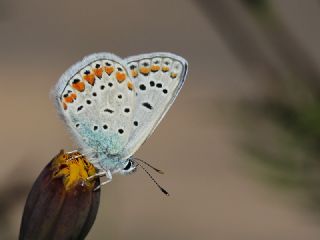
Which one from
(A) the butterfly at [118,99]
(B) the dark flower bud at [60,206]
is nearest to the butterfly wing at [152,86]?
(A) the butterfly at [118,99]

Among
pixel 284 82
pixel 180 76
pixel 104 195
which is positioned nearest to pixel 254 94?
pixel 284 82

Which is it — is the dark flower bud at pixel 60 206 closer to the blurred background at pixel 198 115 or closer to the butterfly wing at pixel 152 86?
the blurred background at pixel 198 115

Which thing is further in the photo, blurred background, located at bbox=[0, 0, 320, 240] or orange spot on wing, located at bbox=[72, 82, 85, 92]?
orange spot on wing, located at bbox=[72, 82, 85, 92]

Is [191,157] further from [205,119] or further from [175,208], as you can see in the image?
[205,119]

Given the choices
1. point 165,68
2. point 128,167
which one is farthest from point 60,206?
point 165,68

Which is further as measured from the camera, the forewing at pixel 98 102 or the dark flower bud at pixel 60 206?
the forewing at pixel 98 102

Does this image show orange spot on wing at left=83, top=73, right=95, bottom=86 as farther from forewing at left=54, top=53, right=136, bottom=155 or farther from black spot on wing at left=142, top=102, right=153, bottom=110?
black spot on wing at left=142, top=102, right=153, bottom=110

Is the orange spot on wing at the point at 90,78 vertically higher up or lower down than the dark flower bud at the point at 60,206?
higher up

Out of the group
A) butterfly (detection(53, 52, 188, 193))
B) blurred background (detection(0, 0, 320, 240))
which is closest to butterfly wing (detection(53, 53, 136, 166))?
butterfly (detection(53, 52, 188, 193))
